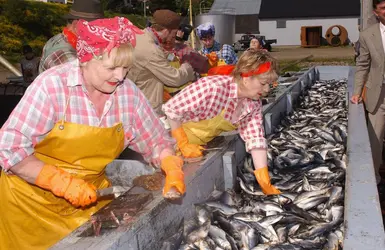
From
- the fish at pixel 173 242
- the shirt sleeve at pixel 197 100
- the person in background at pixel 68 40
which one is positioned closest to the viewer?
the fish at pixel 173 242

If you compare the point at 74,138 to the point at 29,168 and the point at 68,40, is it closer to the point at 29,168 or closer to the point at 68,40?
the point at 29,168

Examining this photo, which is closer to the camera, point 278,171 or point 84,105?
point 84,105

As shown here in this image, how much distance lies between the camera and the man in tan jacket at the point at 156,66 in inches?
191

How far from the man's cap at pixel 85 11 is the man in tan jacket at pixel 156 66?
46 cm

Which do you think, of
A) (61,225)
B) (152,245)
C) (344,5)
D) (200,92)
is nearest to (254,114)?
(200,92)

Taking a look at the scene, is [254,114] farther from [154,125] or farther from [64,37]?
[64,37]

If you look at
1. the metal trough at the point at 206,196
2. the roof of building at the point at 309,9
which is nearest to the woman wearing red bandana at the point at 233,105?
the metal trough at the point at 206,196

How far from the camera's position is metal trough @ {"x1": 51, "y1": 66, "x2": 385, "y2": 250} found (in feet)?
9.36

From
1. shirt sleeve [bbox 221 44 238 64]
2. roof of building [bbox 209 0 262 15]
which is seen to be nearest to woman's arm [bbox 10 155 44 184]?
shirt sleeve [bbox 221 44 238 64]

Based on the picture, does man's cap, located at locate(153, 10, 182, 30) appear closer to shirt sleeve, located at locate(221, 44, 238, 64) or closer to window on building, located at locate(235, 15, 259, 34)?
shirt sleeve, located at locate(221, 44, 238, 64)

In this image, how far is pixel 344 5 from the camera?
47.9 meters

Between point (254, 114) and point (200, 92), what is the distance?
1.94 feet

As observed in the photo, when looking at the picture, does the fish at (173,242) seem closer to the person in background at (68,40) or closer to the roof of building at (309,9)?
the person in background at (68,40)

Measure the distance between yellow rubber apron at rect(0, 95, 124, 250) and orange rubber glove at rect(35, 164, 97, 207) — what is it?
0.17m
